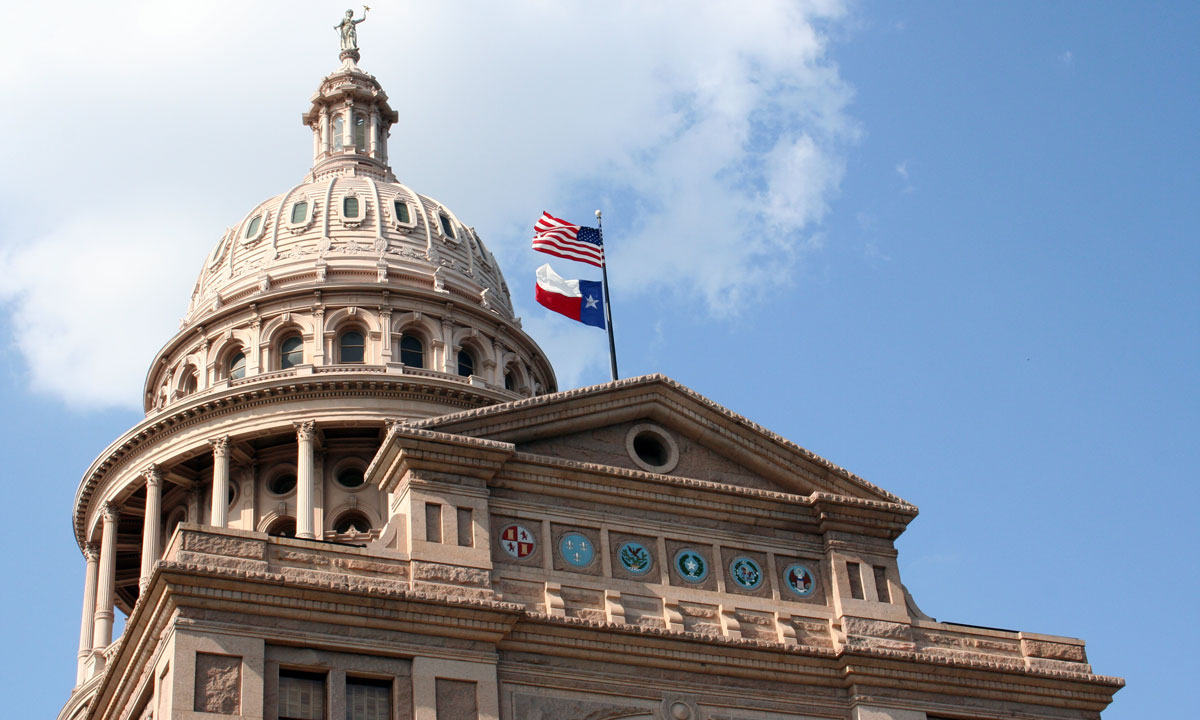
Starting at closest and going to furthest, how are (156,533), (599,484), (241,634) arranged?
(241,634) < (599,484) < (156,533)

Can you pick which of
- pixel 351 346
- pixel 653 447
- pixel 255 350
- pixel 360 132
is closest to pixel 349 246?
pixel 351 346

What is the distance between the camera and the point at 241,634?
108ft

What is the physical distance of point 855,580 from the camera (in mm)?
39375

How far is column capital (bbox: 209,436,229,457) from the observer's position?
65.3 metres

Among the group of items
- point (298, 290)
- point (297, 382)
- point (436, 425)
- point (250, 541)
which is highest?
point (298, 290)

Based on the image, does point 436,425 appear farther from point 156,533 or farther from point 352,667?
point 156,533

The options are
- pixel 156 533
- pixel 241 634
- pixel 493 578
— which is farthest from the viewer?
pixel 156 533

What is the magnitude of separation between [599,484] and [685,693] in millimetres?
4721

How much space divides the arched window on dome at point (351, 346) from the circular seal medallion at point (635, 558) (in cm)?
3233

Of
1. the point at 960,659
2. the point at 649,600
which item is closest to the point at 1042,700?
the point at 960,659

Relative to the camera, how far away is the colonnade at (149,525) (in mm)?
64000

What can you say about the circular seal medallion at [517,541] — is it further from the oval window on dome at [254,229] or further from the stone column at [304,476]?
the oval window on dome at [254,229]

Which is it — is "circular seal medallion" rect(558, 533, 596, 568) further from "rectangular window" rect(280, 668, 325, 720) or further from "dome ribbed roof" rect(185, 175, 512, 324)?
"dome ribbed roof" rect(185, 175, 512, 324)

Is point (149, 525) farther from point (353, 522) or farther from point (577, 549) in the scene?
point (577, 549)
